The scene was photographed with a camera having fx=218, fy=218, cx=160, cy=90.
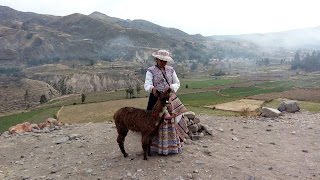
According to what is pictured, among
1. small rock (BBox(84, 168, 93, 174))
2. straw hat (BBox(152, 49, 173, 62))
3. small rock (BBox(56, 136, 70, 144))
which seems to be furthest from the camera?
small rock (BBox(56, 136, 70, 144))

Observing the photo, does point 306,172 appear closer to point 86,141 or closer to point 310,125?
point 310,125

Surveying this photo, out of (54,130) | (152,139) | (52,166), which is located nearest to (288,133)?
(152,139)

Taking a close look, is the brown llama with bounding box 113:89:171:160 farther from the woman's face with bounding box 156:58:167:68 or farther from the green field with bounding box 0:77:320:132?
the green field with bounding box 0:77:320:132

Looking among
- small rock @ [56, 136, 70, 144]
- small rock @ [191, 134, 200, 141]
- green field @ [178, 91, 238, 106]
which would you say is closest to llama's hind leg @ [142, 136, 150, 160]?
small rock @ [191, 134, 200, 141]

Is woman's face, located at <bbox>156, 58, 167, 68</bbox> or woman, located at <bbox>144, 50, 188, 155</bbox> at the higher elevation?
woman's face, located at <bbox>156, 58, 167, 68</bbox>

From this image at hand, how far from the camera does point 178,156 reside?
5902 millimetres

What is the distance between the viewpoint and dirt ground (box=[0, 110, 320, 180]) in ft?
17.0

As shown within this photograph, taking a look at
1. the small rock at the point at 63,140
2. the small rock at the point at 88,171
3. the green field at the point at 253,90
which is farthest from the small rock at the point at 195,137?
the green field at the point at 253,90

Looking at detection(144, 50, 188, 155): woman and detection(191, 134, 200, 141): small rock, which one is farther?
detection(191, 134, 200, 141): small rock

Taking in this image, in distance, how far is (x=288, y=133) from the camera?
9.13 m


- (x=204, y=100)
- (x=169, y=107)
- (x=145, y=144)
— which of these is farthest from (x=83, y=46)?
(x=145, y=144)

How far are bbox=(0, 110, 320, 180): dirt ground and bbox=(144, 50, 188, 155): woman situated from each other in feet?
0.95

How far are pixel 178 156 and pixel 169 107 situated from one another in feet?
4.44

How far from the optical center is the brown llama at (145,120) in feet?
17.3
